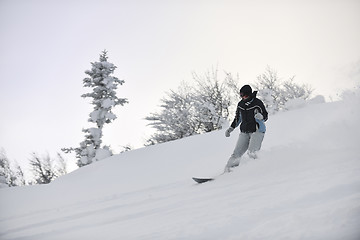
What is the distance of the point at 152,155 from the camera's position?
9867 millimetres

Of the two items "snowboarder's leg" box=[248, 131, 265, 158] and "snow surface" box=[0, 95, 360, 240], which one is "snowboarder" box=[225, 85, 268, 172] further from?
"snow surface" box=[0, 95, 360, 240]

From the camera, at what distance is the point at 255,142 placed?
16.1ft

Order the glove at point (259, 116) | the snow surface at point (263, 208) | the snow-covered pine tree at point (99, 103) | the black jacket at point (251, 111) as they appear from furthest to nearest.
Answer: the snow-covered pine tree at point (99, 103), the black jacket at point (251, 111), the glove at point (259, 116), the snow surface at point (263, 208)

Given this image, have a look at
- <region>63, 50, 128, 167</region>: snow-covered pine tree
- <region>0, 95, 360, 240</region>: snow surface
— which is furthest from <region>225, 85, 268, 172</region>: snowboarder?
<region>63, 50, 128, 167</region>: snow-covered pine tree

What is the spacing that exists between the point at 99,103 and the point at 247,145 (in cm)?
1382

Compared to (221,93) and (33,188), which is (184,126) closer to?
(221,93)

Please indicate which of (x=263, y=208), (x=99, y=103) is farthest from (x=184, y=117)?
(x=263, y=208)

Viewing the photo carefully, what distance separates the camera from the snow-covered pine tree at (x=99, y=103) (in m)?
15.9

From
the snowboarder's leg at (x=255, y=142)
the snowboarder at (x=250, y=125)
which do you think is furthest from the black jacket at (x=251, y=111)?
the snowboarder's leg at (x=255, y=142)

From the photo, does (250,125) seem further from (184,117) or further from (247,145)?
(184,117)

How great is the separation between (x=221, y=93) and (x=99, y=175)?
1948 centimetres

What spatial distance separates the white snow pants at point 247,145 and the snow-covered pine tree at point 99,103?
12.1 meters

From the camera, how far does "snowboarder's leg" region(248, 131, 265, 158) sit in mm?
4906

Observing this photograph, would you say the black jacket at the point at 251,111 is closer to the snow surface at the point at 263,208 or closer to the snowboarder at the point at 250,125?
the snowboarder at the point at 250,125
